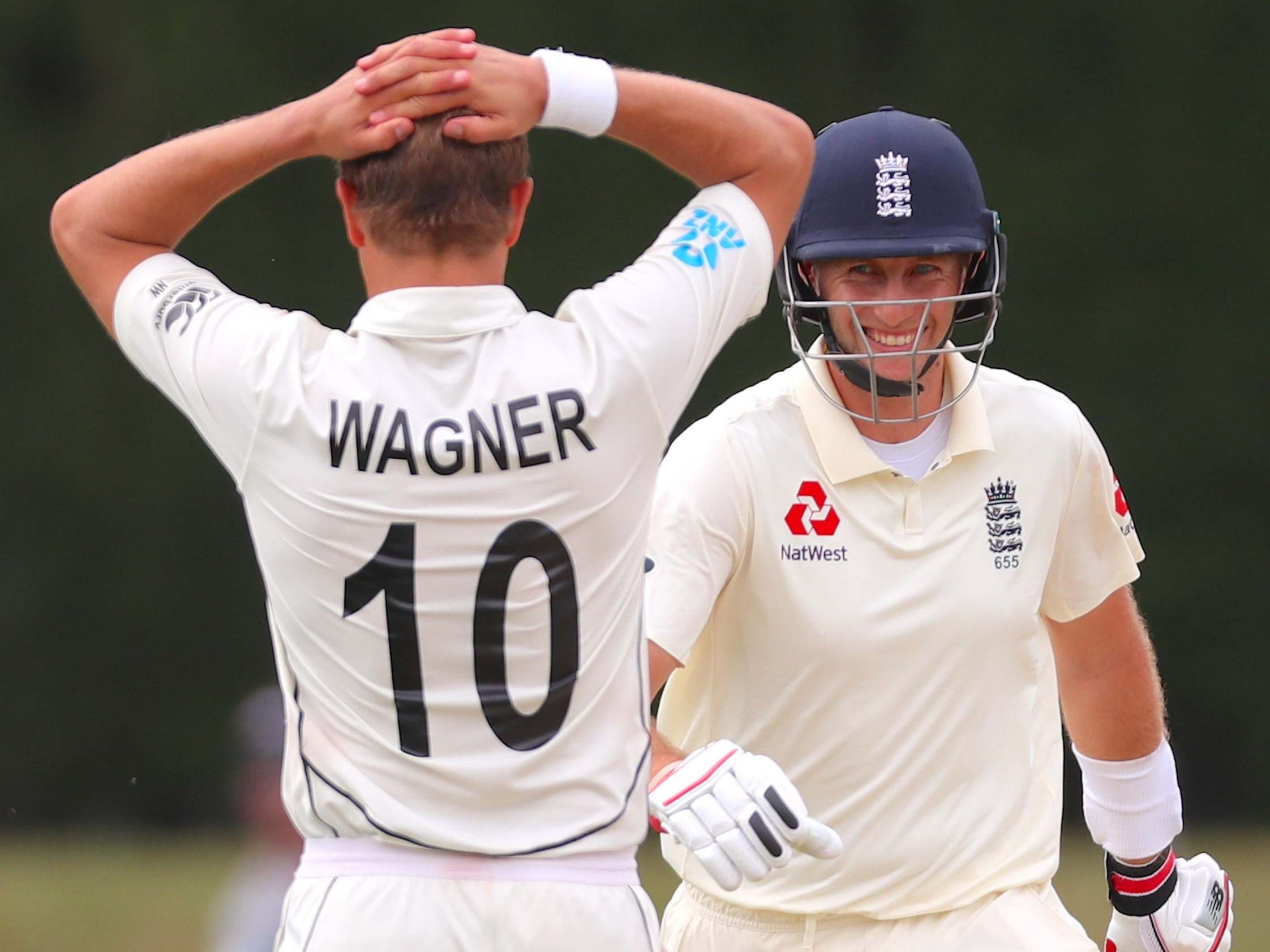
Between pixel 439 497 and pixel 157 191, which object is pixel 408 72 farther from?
pixel 439 497

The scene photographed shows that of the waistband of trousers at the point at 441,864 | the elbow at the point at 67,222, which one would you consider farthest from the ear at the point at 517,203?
the waistband of trousers at the point at 441,864

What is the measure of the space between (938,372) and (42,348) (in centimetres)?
490

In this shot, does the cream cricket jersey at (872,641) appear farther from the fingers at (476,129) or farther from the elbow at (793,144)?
the fingers at (476,129)

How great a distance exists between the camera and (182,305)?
232 cm

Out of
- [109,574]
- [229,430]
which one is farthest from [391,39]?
[229,430]

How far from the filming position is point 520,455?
226cm

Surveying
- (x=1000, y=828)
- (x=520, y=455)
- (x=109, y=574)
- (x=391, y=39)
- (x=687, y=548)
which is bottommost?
(x=109, y=574)

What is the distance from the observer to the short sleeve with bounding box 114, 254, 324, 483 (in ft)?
7.46

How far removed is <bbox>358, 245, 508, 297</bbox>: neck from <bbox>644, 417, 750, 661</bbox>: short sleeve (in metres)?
0.78

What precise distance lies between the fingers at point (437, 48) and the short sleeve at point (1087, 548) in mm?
1357

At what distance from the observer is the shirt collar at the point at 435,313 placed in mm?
Result: 2281

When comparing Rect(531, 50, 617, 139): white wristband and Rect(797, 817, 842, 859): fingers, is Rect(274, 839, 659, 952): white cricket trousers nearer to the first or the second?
Rect(797, 817, 842, 859): fingers

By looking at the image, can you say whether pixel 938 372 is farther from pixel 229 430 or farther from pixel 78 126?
pixel 78 126

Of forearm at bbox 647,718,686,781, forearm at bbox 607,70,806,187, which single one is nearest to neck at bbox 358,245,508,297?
forearm at bbox 607,70,806,187
